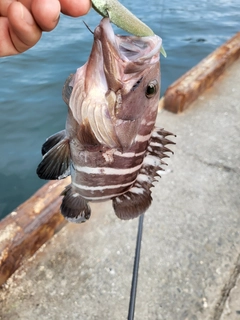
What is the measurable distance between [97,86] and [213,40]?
8.22 meters

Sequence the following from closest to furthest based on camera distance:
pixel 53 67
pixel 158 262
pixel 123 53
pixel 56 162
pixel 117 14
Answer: pixel 117 14 < pixel 123 53 < pixel 56 162 < pixel 158 262 < pixel 53 67

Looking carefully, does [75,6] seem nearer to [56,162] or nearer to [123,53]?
[123,53]

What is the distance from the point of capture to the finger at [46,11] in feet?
3.91

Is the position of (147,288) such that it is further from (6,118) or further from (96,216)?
(6,118)

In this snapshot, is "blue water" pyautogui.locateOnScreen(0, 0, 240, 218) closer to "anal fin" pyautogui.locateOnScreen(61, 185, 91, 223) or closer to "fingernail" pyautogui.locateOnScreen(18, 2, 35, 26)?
"anal fin" pyautogui.locateOnScreen(61, 185, 91, 223)

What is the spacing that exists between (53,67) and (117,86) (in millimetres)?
5962

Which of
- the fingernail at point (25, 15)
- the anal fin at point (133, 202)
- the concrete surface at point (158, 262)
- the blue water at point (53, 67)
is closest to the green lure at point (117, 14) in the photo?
the fingernail at point (25, 15)

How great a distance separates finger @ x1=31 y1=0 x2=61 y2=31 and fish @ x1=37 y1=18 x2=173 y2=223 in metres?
0.14

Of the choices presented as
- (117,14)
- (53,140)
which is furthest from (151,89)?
(53,140)

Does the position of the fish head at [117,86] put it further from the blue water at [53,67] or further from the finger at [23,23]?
the blue water at [53,67]

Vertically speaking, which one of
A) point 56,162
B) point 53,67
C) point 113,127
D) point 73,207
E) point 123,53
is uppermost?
point 123,53

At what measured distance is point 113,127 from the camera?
54.0 inches

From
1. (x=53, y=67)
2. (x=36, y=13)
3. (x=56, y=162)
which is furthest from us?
(x=53, y=67)

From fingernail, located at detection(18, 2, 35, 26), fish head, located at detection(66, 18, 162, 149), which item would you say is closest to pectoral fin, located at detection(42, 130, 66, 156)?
fish head, located at detection(66, 18, 162, 149)
